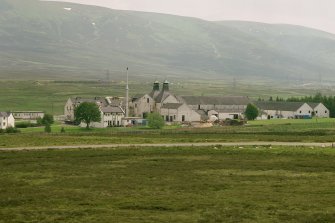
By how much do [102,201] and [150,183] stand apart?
20.2 feet

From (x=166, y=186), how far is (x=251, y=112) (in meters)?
87.6

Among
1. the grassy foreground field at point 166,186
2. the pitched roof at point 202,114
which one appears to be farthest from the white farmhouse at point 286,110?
the grassy foreground field at point 166,186

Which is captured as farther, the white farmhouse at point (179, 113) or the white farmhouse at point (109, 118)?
the white farmhouse at point (179, 113)

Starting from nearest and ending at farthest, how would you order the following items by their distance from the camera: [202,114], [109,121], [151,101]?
1. [109,121]
2. [202,114]
3. [151,101]

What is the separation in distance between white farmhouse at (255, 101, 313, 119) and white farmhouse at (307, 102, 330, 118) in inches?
46.8

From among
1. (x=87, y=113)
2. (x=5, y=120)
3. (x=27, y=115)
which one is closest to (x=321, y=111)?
(x=87, y=113)

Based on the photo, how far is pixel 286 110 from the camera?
450 ft

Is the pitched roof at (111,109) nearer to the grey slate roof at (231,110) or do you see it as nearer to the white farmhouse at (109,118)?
the white farmhouse at (109,118)

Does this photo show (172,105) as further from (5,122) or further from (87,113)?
(5,122)

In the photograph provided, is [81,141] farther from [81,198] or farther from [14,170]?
[81,198]

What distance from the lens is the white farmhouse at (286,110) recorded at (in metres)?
135

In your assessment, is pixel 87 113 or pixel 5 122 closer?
pixel 87 113

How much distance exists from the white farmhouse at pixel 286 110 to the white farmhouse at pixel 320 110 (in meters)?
1.19

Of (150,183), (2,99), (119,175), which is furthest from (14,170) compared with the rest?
(2,99)
